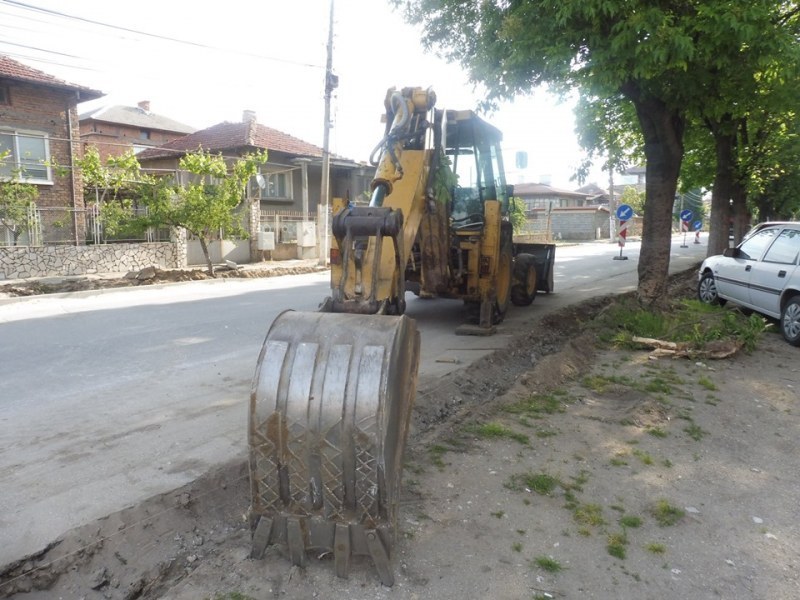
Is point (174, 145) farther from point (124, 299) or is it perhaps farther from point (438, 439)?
point (438, 439)

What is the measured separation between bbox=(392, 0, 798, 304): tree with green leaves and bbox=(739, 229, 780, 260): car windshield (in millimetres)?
1495

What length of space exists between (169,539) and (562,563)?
220 cm

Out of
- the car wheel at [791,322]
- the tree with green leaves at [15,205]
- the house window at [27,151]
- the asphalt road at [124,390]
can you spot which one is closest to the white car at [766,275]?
the car wheel at [791,322]

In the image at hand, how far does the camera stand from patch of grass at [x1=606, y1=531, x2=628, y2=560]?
3.28 meters

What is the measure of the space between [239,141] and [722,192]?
1898 cm

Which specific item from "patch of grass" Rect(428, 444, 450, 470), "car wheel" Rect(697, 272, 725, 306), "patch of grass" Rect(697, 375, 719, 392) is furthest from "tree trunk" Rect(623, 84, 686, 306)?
"patch of grass" Rect(428, 444, 450, 470)

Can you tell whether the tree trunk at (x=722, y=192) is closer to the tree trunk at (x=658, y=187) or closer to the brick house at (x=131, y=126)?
the tree trunk at (x=658, y=187)

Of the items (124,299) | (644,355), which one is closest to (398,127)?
(644,355)

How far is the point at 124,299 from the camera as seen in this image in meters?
12.9

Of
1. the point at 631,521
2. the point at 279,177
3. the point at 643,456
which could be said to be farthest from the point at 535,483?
the point at 279,177

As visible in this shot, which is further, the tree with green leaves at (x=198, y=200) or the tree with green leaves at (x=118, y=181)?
the tree with green leaves at (x=198, y=200)

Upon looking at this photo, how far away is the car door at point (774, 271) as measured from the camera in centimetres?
877

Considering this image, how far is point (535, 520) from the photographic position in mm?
3605

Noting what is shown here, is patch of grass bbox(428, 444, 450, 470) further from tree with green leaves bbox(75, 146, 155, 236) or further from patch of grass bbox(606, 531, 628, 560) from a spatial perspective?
tree with green leaves bbox(75, 146, 155, 236)
